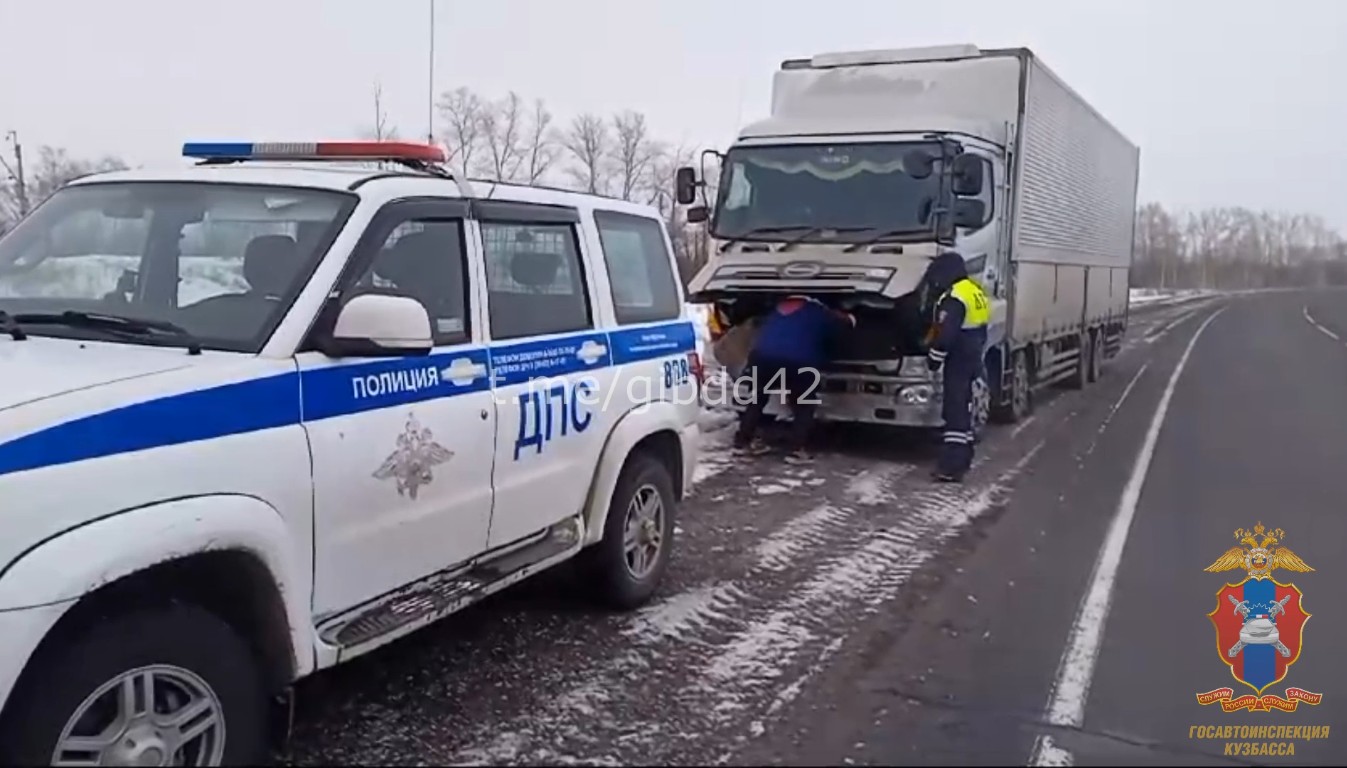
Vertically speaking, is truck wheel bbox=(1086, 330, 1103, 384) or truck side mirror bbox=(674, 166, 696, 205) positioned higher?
truck side mirror bbox=(674, 166, 696, 205)

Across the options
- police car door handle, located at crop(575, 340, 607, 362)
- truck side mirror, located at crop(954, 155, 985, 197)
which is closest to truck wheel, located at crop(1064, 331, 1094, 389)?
truck side mirror, located at crop(954, 155, 985, 197)

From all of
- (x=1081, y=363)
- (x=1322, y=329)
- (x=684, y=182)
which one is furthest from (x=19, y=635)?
(x=1322, y=329)

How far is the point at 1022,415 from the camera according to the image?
46.0ft

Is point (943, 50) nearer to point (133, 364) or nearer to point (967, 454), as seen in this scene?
point (967, 454)

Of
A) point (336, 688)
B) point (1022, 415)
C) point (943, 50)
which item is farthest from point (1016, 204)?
point (336, 688)

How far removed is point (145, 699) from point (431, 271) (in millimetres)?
1942

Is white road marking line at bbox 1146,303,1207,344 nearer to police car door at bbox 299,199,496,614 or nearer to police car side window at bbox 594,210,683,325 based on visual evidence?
police car side window at bbox 594,210,683,325

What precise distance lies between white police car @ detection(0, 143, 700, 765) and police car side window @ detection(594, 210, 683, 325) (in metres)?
0.05

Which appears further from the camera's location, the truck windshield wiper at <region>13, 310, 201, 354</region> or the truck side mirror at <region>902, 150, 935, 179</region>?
the truck side mirror at <region>902, 150, 935, 179</region>

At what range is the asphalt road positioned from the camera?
4.41m

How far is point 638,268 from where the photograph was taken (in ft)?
20.2

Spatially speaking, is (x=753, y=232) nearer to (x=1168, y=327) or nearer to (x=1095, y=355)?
(x=1095, y=355)

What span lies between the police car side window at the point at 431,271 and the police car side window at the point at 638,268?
1.22 m

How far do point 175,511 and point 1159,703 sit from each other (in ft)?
12.8
